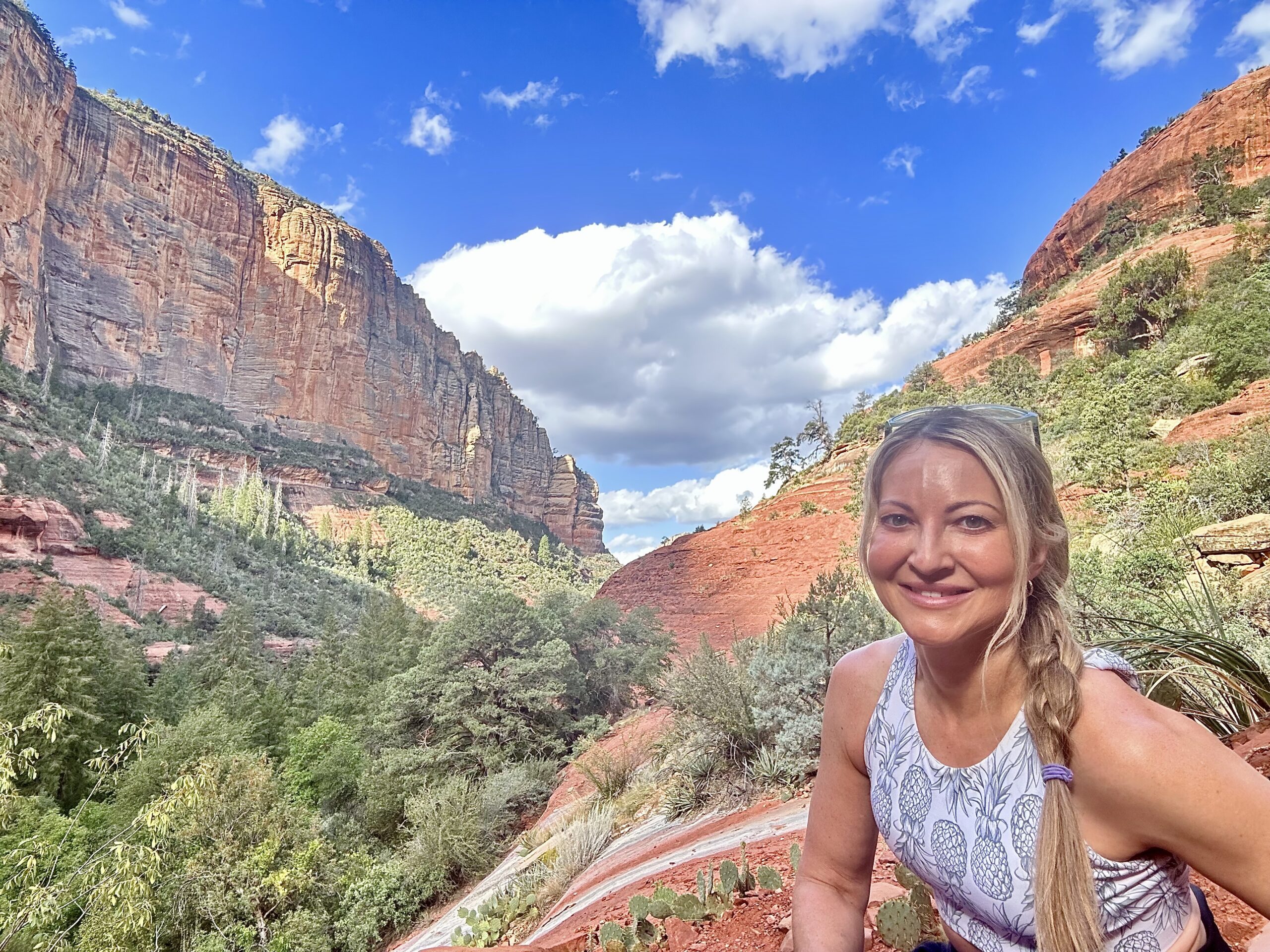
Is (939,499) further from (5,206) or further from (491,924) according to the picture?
(5,206)

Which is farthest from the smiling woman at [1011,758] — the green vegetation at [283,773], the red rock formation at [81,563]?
the red rock formation at [81,563]

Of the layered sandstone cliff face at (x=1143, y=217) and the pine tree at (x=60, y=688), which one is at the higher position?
the layered sandstone cliff face at (x=1143, y=217)

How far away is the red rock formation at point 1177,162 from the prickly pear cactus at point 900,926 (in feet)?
111

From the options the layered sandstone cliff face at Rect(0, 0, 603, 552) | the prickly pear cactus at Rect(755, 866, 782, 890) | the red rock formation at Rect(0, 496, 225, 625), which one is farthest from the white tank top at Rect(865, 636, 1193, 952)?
the layered sandstone cliff face at Rect(0, 0, 603, 552)

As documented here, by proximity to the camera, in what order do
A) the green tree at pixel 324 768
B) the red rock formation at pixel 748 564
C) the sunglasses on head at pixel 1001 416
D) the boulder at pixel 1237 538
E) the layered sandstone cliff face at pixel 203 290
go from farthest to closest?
the layered sandstone cliff face at pixel 203 290 → the red rock formation at pixel 748 564 → the green tree at pixel 324 768 → the boulder at pixel 1237 538 → the sunglasses on head at pixel 1001 416

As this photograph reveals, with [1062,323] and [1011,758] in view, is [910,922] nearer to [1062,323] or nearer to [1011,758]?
[1011,758]

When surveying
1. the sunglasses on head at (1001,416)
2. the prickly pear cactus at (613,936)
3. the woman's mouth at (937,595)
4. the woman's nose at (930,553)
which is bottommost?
the prickly pear cactus at (613,936)

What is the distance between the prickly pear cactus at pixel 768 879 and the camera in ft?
8.55

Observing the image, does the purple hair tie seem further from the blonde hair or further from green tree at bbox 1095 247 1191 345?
green tree at bbox 1095 247 1191 345

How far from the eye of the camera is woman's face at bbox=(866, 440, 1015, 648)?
2.65 feet

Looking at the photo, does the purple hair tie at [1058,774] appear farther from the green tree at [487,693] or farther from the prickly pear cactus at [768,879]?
the green tree at [487,693]

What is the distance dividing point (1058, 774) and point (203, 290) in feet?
251

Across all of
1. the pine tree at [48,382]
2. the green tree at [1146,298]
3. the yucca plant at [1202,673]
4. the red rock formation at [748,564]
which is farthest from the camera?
the pine tree at [48,382]

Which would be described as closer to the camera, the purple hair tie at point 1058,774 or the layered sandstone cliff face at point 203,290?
the purple hair tie at point 1058,774
